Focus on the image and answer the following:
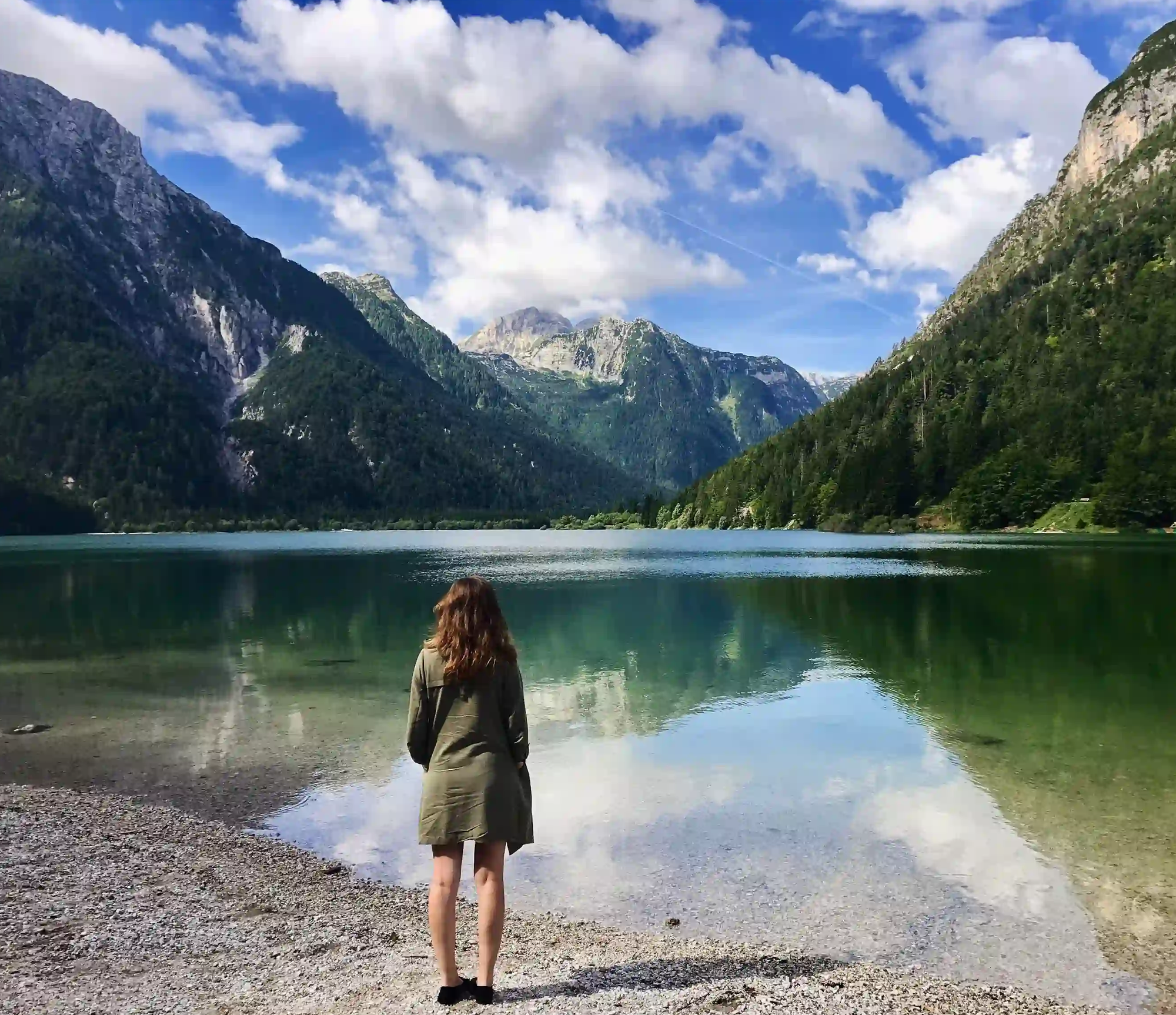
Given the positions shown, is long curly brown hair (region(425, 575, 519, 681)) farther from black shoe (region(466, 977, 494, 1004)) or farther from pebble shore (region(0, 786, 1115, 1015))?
pebble shore (region(0, 786, 1115, 1015))

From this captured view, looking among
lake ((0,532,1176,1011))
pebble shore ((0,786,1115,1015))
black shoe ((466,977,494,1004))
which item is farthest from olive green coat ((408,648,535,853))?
lake ((0,532,1176,1011))

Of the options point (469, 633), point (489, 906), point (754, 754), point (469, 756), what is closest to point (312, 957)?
point (489, 906)

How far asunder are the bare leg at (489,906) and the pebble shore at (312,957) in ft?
1.27

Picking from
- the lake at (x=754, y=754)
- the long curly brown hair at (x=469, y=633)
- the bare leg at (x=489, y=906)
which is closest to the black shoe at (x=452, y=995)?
the bare leg at (x=489, y=906)

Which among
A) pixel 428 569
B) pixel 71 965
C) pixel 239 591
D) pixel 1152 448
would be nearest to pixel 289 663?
pixel 71 965

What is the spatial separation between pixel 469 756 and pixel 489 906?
1.54 m

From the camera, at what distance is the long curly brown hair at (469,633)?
8773 millimetres

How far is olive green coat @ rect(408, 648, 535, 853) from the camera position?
8898mm

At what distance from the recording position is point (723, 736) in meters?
24.3

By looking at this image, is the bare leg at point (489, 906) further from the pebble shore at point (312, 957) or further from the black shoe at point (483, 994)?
the pebble shore at point (312, 957)

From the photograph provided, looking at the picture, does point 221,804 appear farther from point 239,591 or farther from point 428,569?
point 428,569

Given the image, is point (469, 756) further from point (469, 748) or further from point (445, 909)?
point (445, 909)

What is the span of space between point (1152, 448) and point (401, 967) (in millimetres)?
191349

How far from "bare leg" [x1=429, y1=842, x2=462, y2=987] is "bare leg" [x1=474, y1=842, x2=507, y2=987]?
25 cm
